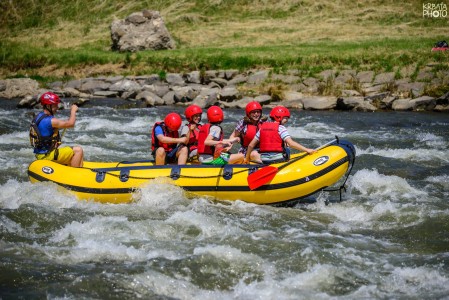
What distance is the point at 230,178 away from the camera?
890 cm

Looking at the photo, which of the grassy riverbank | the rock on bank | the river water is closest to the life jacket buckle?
the river water

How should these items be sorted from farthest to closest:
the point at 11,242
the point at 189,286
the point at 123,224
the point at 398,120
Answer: the point at 398,120
the point at 123,224
the point at 11,242
the point at 189,286

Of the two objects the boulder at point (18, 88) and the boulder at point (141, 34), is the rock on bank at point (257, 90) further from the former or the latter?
the boulder at point (141, 34)

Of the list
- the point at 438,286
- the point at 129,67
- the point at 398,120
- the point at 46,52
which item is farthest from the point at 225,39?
the point at 438,286

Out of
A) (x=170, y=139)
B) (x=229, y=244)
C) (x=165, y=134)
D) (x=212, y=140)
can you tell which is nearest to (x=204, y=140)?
(x=212, y=140)

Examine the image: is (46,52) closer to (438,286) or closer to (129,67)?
(129,67)

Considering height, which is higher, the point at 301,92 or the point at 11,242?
the point at 11,242

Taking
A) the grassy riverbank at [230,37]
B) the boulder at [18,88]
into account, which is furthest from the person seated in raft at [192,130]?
the boulder at [18,88]

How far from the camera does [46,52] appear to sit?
2575cm

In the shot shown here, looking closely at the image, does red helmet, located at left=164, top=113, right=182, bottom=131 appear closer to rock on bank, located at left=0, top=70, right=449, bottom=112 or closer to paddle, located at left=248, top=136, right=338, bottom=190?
paddle, located at left=248, top=136, right=338, bottom=190

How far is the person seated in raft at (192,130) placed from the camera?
30.6 ft

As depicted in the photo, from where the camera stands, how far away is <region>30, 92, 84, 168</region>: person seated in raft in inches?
363

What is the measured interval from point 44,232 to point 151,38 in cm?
1826

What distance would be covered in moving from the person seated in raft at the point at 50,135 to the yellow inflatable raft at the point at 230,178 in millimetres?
382
